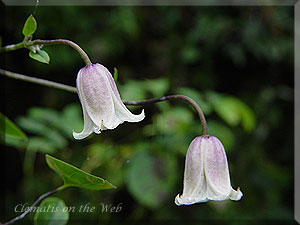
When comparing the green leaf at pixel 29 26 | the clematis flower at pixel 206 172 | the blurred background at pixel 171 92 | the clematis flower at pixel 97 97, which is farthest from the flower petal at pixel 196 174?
the blurred background at pixel 171 92

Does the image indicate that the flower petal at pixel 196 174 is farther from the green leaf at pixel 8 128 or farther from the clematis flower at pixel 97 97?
the green leaf at pixel 8 128

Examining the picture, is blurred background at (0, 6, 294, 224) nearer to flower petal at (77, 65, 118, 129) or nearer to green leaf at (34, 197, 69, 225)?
green leaf at (34, 197, 69, 225)

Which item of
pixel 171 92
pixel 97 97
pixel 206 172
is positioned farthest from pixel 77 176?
pixel 171 92

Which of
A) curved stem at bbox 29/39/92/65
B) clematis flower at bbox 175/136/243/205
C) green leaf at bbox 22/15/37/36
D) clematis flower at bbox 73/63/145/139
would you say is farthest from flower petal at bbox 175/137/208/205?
green leaf at bbox 22/15/37/36

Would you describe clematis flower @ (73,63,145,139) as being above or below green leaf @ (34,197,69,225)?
above

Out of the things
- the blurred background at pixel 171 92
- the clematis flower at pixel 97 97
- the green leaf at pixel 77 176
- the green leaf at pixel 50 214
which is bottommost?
the green leaf at pixel 50 214

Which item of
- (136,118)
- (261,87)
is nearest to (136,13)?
(261,87)
